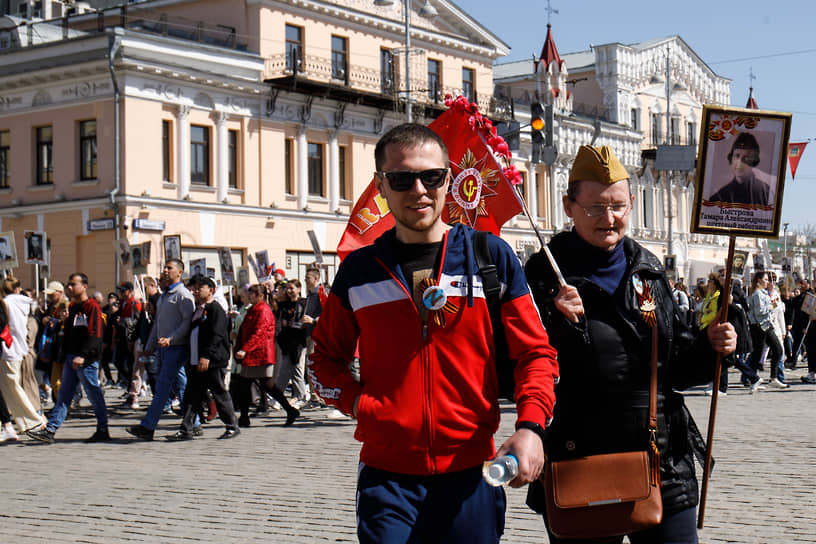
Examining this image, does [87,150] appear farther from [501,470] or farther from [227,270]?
[501,470]

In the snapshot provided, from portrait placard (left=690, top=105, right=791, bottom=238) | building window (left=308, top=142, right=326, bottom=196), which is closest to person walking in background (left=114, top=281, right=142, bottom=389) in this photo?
portrait placard (left=690, top=105, right=791, bottom=238)

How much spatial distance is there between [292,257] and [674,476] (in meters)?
34.8

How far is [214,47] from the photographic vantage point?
35.3 m

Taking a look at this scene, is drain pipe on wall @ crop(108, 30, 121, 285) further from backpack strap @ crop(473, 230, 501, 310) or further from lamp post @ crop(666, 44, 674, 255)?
lamp post @ crop(666, 44, 674, 255)

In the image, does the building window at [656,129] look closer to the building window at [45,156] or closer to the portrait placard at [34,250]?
the building window at [45,156]

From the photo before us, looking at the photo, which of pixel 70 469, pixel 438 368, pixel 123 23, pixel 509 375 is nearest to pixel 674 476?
pixel 509 375

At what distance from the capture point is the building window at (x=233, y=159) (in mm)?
36781

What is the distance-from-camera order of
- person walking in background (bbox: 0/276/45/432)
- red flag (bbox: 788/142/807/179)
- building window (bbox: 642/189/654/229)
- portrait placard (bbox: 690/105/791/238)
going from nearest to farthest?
portrait placard (bbox: 690/105/791/238) → person walking in background (bbox: 0/276/45/432) → red flag (bbox: 788/142/807/179) → building window (bbox: 642/189/654/229)

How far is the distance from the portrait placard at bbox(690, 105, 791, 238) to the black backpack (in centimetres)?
124

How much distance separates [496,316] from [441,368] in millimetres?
259

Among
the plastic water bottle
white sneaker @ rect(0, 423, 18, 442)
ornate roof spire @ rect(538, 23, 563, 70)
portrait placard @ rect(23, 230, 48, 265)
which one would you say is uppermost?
ornate roof spire @ rect(538, 23, 563, 70)

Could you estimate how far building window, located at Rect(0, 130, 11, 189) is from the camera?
35.5 metres

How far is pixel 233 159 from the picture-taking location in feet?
121

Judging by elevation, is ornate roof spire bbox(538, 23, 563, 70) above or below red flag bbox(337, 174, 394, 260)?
above
